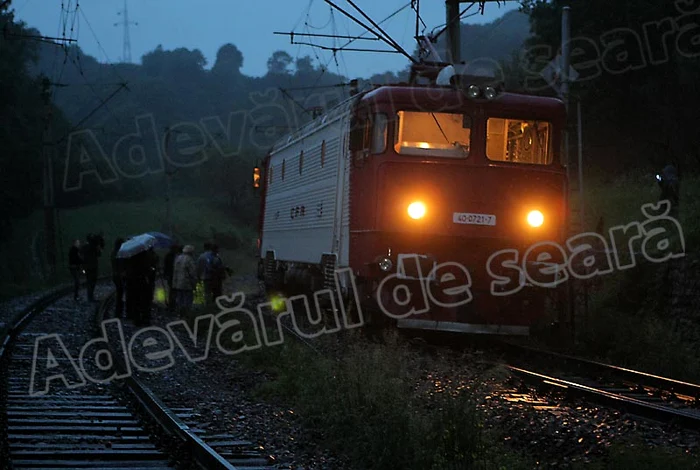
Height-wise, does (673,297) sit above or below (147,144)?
below

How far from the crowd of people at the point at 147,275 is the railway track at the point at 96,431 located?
5443mm

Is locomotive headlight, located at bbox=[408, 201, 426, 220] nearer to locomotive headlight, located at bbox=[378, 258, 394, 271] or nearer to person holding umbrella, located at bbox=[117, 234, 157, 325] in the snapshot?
locomotive headlight, located at bbox=[378, 258, 394, 271]

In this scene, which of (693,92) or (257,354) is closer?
(257,354)

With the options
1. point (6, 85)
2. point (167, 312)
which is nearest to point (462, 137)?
point (167, 312)

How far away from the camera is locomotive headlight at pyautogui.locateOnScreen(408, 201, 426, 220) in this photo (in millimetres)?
13727

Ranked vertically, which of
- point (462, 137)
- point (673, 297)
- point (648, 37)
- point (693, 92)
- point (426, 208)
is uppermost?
point (648, 37)

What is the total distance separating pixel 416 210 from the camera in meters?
13.8

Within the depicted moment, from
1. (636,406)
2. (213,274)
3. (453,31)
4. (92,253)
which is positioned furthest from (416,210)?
(92,253)

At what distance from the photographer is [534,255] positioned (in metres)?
13.8

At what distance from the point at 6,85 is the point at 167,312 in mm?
28762

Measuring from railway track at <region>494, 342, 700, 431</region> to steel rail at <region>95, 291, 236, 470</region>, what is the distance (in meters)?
3.93

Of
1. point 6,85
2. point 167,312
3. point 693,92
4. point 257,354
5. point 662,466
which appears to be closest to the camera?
point 662,466

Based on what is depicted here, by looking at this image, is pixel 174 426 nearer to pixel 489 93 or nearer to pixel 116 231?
pixel 489 93

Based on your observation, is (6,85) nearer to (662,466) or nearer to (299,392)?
(299,392)
